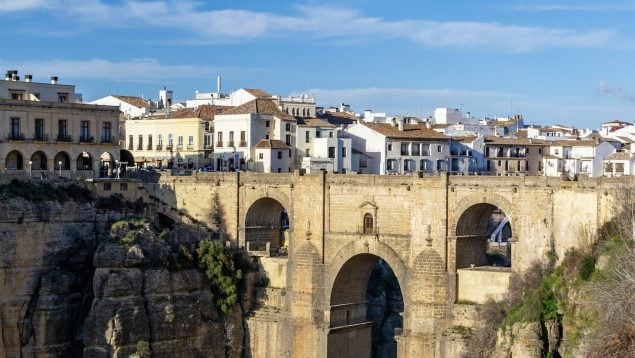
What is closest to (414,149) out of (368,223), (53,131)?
(368,223)

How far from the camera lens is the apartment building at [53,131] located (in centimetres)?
6234

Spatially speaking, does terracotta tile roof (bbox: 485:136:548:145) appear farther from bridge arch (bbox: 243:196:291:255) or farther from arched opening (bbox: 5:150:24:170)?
arched opening (bbox: 5:150:24:170)

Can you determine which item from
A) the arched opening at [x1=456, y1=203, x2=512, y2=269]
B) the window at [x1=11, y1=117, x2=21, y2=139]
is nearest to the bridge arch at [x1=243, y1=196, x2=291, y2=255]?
the arched opening at [x1=456, y1=203, x2=512, y2=269]

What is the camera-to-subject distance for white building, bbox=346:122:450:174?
73562mm

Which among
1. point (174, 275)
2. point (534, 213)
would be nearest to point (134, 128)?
point (174, 275)

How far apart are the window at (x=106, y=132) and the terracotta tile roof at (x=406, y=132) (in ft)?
55.7

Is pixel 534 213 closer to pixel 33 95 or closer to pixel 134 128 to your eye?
pixel 33 95

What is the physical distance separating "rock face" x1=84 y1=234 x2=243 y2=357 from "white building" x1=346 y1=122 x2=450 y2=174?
1720 cm

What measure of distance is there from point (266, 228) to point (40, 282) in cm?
1301

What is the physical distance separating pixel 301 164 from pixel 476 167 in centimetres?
1311

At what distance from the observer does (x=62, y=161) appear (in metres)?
65.3

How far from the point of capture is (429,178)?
54688 mm

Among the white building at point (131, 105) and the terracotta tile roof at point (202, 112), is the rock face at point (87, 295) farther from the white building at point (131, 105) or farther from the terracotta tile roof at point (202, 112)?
the white building at point (131, 105)

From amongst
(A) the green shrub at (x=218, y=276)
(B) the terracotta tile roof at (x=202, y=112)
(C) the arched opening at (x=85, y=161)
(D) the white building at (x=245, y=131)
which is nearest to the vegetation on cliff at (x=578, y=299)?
(A) the green shrub at (x=218, y=276)
